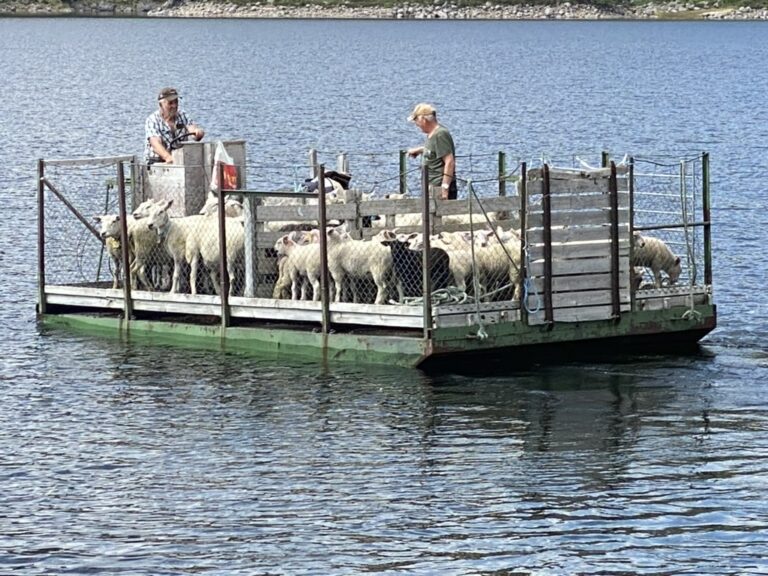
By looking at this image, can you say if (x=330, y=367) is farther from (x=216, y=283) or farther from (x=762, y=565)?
(x=762, y=565)

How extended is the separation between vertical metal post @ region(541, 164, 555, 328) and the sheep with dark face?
1.19 meters

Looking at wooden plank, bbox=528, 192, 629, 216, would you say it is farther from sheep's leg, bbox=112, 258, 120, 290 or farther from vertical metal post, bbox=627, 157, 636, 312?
sheep's leg, bbox=112, 258, 120, 290

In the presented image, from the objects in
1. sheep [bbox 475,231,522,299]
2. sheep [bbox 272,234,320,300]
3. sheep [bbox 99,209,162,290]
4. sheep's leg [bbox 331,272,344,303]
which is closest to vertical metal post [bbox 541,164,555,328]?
sheep [bbox 475,231,522,299]

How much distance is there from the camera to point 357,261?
2316 centimetres

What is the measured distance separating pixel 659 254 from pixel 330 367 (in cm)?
459

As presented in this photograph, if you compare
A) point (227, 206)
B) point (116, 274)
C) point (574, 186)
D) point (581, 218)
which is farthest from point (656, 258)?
point (116, 274)

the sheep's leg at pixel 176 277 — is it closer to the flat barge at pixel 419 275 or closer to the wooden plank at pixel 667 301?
the flat barge at pixel 419 275

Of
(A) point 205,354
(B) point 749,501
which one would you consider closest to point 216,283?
(A) point 205,354

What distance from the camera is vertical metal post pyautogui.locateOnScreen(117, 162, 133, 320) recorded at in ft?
82.6

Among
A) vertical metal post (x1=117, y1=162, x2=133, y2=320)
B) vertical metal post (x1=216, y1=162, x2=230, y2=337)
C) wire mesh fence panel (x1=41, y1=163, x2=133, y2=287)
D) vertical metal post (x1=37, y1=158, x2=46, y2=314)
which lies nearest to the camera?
vertical metal post (x1=216, y1=162, x2=230, y2=337)

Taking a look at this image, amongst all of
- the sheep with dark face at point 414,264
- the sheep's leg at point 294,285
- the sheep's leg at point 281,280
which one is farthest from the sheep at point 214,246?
the sheep with dark face at point 414,264

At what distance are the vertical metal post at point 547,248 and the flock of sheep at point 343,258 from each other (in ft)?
1.11

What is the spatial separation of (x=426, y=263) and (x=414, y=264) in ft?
1.75

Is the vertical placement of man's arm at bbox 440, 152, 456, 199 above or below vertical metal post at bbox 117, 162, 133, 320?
above
